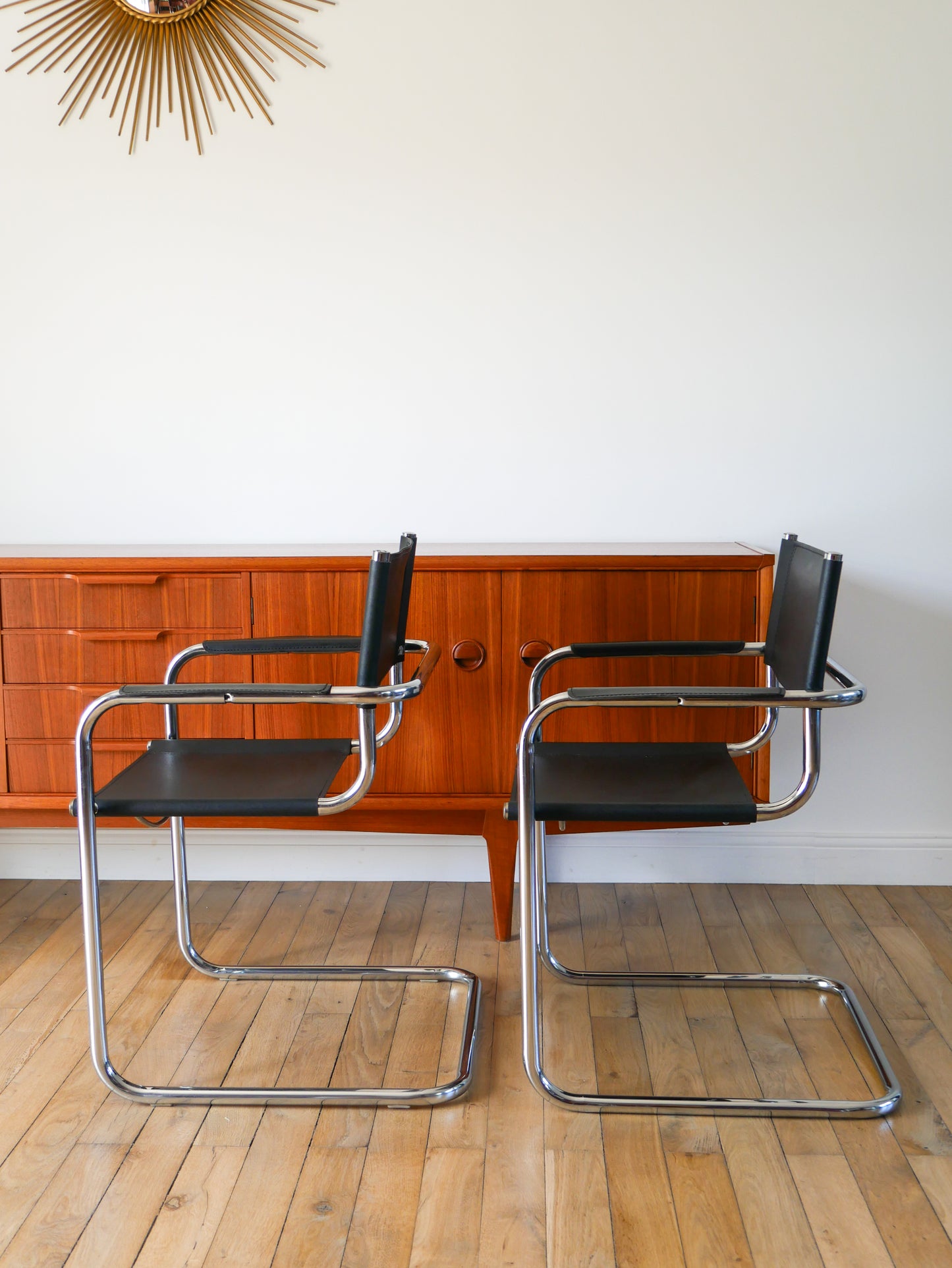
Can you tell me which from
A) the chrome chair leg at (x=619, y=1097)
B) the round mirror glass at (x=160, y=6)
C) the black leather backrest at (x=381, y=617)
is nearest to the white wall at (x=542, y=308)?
the round mirror glass at (x=160, y=6)

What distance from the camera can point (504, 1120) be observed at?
175 centimetres

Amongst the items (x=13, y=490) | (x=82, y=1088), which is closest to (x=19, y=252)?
(x=13, y=490)

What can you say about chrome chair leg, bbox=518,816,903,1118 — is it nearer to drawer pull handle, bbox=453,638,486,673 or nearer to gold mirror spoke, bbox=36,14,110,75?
drawer pull handle, bbox=453,638,486,673

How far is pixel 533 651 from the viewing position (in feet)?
7.66

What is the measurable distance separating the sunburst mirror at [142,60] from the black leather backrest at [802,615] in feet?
5.51

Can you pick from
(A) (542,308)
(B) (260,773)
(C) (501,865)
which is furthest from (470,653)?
(A) (542,308)

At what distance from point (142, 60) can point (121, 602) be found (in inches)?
53.4

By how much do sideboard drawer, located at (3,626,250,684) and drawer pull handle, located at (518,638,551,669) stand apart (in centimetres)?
61

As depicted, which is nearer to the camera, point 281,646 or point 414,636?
point 281,646

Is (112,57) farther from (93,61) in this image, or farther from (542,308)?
(542,308)

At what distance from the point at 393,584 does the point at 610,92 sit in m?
1.51

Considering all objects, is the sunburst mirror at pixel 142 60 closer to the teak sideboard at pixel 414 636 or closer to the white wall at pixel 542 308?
the white wall at pixel 542 308

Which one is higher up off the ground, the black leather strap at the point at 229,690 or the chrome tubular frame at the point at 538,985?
the black leather strap at the point at 229,690

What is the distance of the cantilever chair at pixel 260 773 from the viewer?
168 centimetres
